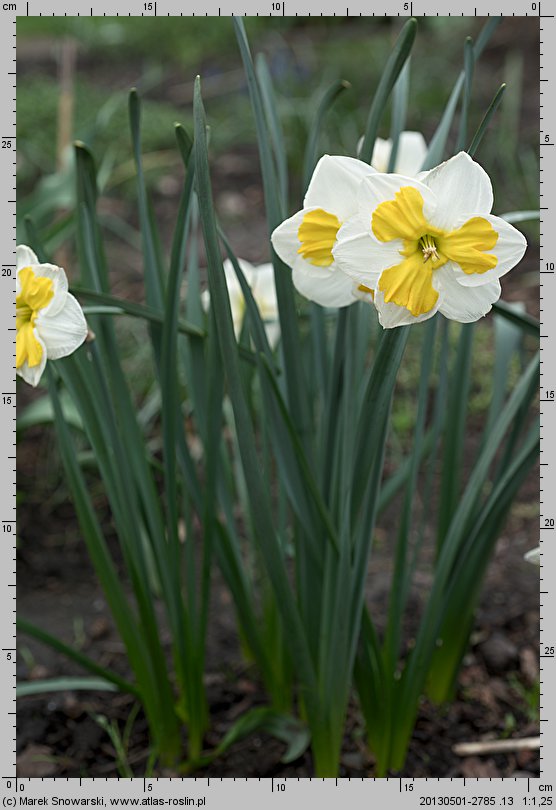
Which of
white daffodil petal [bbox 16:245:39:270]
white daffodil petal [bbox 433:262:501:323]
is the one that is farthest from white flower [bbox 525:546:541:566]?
white daffodil petal [bbox 16:245:39:270]

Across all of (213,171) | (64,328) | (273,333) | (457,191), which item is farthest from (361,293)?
(213,171)

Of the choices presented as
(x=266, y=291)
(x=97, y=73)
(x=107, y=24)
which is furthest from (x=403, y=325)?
(x=107, y=24)

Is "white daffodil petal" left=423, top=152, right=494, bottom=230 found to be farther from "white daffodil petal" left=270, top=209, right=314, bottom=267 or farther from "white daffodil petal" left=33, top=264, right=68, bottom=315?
"white daffodil petal" left=33, top=264, right=68, bottom=315

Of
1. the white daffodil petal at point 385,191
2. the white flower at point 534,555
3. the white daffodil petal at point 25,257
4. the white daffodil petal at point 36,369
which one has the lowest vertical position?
the white flower at point 534,555

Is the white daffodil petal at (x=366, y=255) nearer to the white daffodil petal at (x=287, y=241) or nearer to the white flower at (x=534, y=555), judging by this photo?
the white daffodil petal at (x=287, y=241)

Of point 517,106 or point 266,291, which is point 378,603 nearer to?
point 266,291

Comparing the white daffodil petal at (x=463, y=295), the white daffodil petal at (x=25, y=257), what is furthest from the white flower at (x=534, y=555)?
the white daffodil petal at (x=25, y=257)
